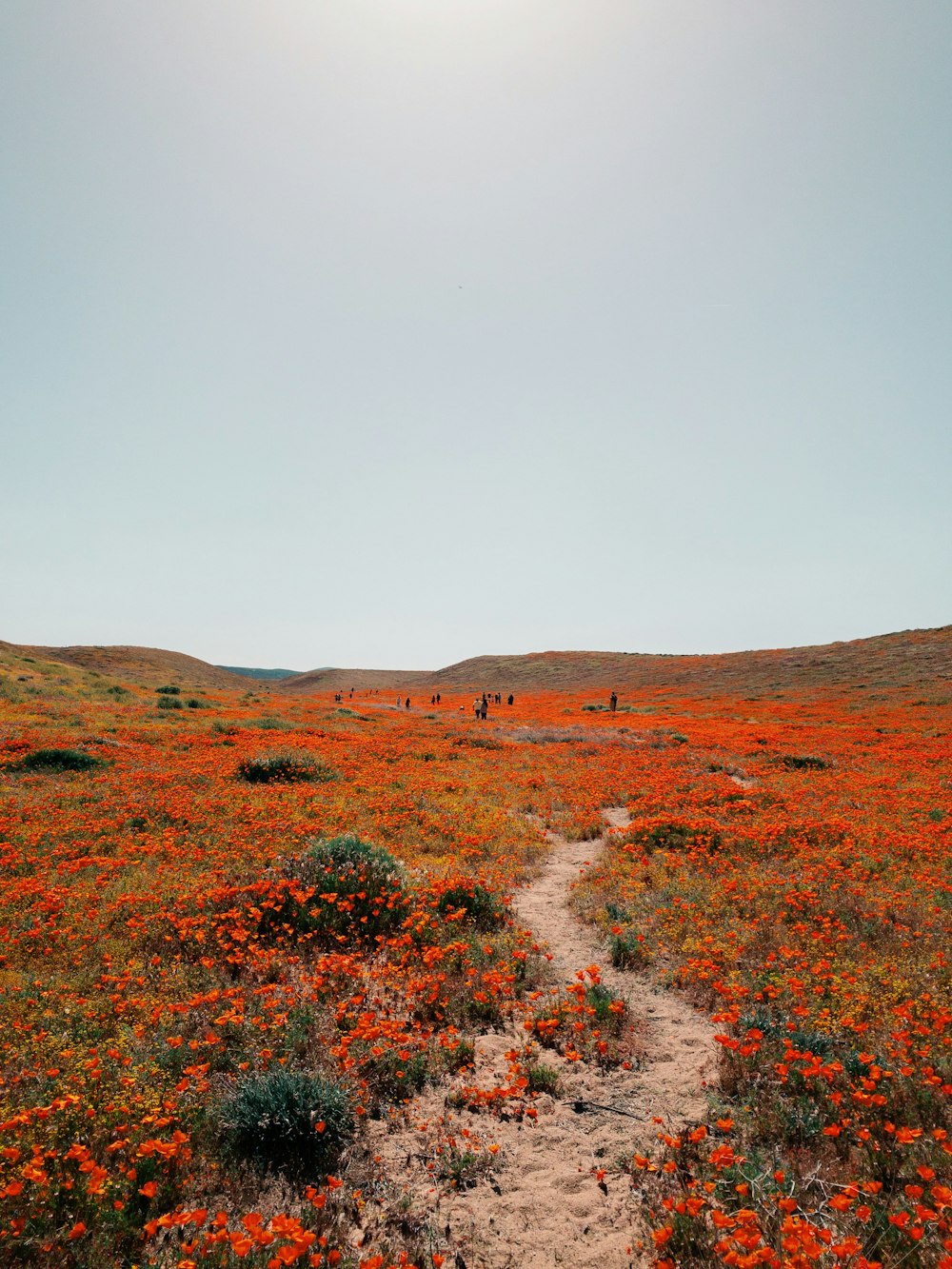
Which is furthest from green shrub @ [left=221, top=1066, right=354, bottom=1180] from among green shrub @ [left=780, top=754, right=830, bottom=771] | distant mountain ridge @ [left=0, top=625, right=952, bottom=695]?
distant mountain ridge @ [left=0, top=625, right=952, bottom=695]

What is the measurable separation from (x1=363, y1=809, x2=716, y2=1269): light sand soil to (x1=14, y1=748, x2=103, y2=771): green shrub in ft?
46.4

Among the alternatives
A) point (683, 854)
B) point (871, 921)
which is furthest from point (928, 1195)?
point (683, 854)

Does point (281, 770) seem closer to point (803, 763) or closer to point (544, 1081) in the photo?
point (544, 1081)

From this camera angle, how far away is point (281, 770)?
16.4 meters

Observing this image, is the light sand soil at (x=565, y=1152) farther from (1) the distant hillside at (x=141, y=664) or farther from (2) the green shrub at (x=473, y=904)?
(1) the distant hillside at (x=141, y=664)

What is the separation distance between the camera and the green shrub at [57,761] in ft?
49.2

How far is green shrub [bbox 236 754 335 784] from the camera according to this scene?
52.1 feet

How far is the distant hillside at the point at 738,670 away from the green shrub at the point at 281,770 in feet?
170

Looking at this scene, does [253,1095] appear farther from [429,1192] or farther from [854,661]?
[854,661]

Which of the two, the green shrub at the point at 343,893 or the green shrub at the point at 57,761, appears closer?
the green shrub at the point at 343,893

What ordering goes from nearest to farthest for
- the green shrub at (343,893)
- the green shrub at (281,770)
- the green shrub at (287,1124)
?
the green shrub at (287,1124), the green shrub at (343,893), the green shrub at (281,770)

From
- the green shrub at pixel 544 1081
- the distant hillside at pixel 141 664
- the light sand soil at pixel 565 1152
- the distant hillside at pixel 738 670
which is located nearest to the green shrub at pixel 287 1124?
the light sand soil at pixel 565 1152

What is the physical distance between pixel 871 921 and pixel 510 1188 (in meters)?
6.64

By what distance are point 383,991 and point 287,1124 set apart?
2.32 m
